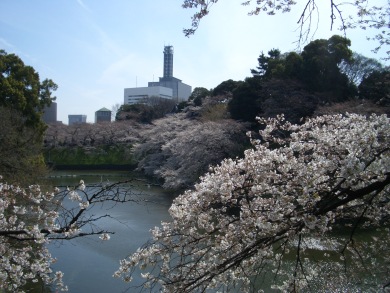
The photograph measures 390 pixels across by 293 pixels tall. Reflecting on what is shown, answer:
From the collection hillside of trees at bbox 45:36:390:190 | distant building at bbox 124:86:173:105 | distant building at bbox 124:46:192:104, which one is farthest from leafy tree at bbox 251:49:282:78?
distant building at bbox 124:86:173:105

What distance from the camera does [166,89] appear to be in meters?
69.2

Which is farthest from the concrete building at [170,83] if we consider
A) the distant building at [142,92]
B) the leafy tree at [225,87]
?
the leafy tree at [225,87]

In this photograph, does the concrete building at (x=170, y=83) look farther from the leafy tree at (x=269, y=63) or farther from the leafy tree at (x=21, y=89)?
the leafy tree at (x=21, y=89)

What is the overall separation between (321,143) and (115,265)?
19.5ft

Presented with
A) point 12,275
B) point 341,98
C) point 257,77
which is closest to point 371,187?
point 12,275

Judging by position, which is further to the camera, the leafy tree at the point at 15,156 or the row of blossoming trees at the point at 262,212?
the leafy tree at the point at 15,156

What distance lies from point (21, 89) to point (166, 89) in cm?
5507

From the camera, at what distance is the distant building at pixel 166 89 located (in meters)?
67.4

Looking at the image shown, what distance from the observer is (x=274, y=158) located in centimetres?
295

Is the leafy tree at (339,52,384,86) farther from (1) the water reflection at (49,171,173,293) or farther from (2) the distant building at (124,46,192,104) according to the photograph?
(2) the distant building at (124,46,192,104)

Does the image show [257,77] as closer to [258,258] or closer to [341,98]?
[341,98]

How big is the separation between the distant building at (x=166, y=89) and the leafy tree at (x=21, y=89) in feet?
152

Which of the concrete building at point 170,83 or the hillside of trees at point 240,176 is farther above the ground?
the concrete building at point 170,83

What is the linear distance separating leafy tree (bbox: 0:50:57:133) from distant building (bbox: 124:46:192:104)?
46.3 metres
